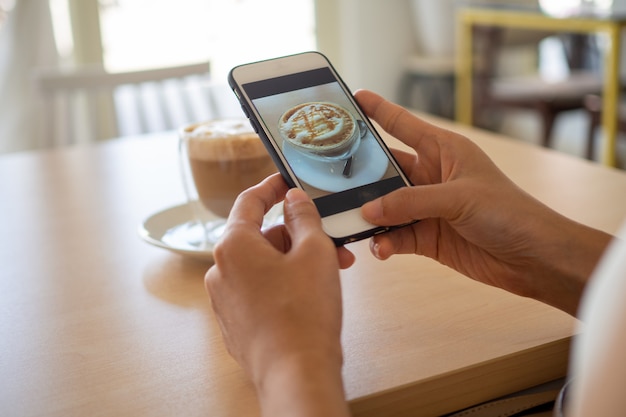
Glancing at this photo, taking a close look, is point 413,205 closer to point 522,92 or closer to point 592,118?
point 592,118

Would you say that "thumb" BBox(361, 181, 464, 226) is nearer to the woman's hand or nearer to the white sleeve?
the woman's hand

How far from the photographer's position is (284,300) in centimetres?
54

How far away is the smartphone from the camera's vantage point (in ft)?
2.24

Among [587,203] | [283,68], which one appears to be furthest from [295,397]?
[587,203]

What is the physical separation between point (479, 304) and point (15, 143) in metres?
2.39

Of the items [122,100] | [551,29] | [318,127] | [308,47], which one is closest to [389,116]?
[318,127]

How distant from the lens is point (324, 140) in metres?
0.71

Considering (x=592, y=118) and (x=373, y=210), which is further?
(x=592, y=118)

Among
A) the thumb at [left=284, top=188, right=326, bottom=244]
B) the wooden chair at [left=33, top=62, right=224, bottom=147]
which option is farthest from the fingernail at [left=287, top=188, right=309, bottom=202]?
the wooden chair at [left=33, top=62, right=224, bottom=147]

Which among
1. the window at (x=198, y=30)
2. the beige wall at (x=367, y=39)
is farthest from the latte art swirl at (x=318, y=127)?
the beige wall at (x=367, y=39)

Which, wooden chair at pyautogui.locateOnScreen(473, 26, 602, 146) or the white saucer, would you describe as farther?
wooden chair at pyautogui.locateOnScreen(473, 26, 602, 146)

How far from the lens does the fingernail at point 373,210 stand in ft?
2.19

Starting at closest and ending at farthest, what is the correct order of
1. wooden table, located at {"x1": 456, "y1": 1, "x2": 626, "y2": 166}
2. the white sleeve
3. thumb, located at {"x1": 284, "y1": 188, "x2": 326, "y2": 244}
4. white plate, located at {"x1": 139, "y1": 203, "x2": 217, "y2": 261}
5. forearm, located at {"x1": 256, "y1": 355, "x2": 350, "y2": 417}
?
the white sleeve
forearm, located at {"x1": 256, "y1": 355, "x2": 350, "y2": 417}
thumb, located at {"x1": 284, "y1": 188, "x2": 326, "y2": 244}
white plate, located at {"x1": 139, "y1": 203, "x2": 217, "y2": 261}
wooden table, located at {"x1": 456, "y1": 1, "x2": 626, "y2": 166}

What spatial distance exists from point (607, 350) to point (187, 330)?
421 millimetres
